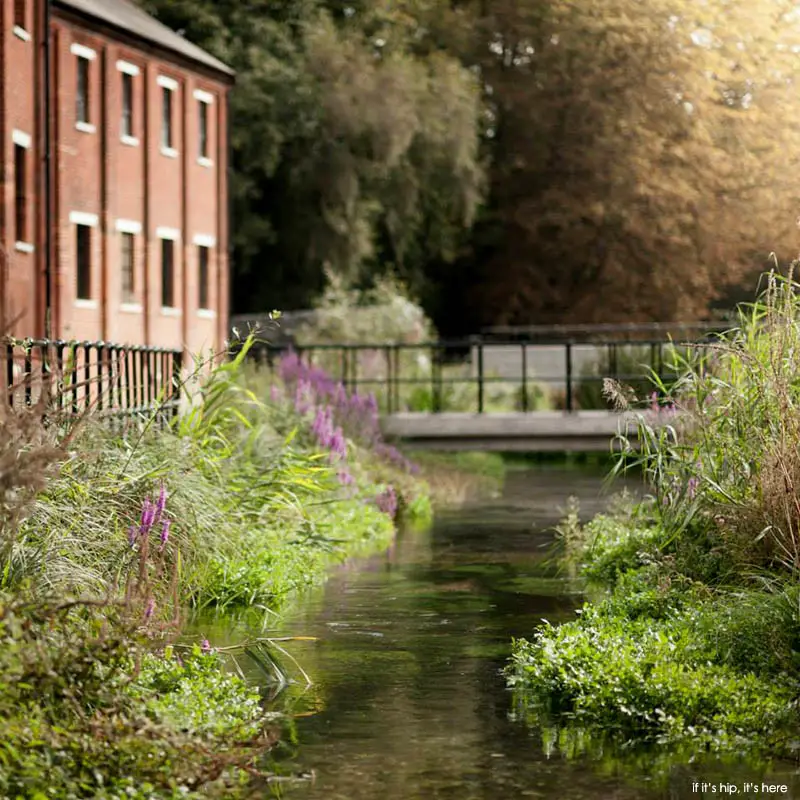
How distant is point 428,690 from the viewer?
1041cm

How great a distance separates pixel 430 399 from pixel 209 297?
30.8ft

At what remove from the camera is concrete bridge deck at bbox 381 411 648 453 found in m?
26.7

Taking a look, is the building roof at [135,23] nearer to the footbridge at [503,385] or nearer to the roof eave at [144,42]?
the roof eave at [144,42]

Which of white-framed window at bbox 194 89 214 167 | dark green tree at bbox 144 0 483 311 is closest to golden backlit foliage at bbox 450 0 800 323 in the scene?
dark green tree at bbox 144 0 483 311

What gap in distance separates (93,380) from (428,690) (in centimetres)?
257

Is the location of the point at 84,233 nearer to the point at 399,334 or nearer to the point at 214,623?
the point at 399,334

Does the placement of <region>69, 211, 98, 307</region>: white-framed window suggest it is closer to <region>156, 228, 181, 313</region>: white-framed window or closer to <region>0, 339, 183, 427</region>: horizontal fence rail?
<region>156, 228, 181, 313</region>: white-framed window

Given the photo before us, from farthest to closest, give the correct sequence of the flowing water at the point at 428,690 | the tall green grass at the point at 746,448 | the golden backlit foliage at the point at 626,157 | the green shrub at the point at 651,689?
the golden backlit foliage at the point at 626,157 → the tall green grass at the point at 746,448 → the green shrub at the point at 651,689 → the flowing water at the point at 428,690

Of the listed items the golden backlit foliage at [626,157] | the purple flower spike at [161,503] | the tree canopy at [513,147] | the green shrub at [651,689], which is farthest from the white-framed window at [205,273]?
the green shrub at [651,689]

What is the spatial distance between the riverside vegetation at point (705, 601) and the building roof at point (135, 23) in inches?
776

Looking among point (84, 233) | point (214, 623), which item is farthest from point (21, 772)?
point (84, 233)

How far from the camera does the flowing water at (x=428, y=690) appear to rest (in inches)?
324

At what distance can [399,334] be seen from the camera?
130 feet

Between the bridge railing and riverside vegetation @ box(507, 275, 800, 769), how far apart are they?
46.6 feet
